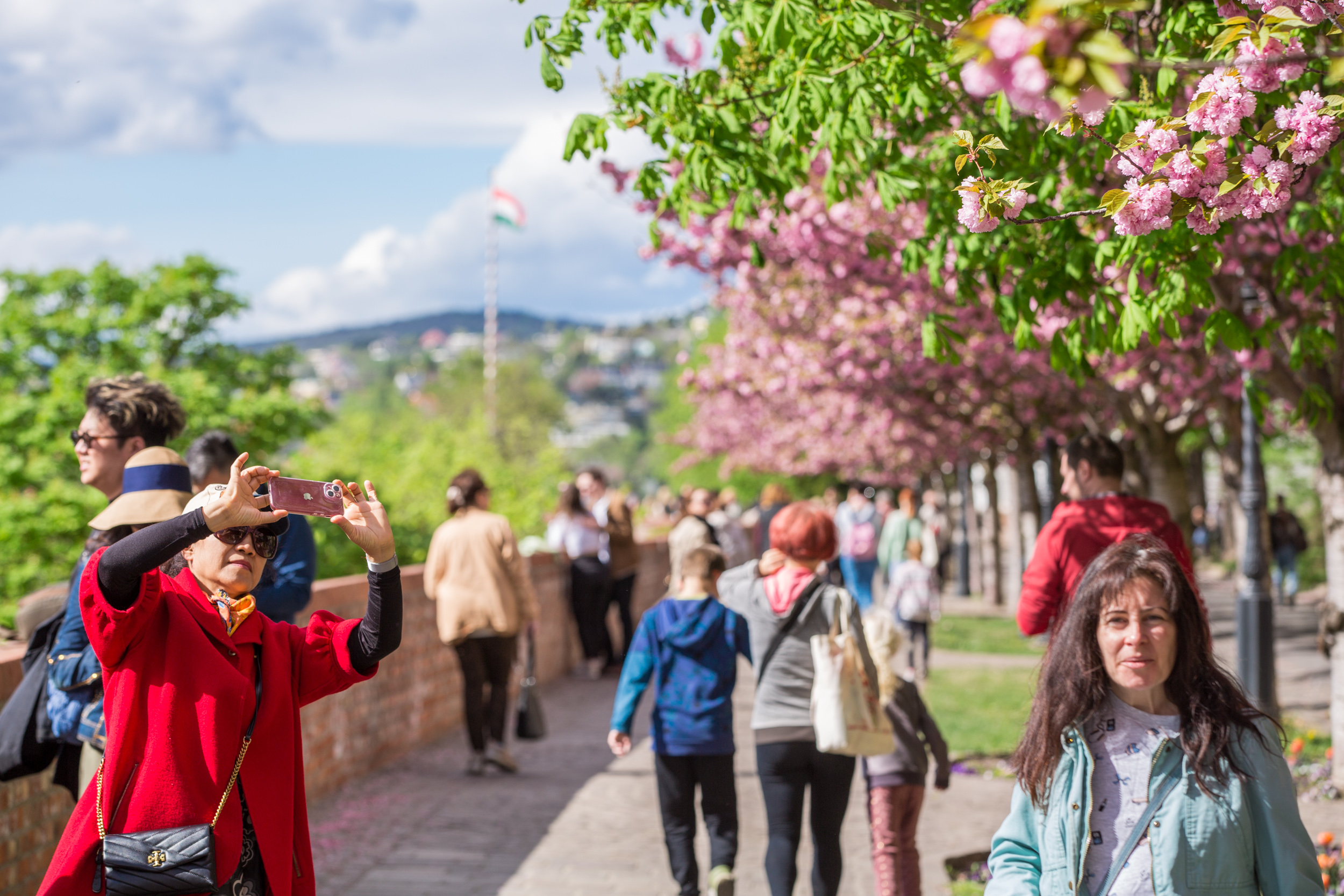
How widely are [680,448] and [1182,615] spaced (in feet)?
245

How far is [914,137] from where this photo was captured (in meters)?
6.07

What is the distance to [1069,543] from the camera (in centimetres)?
557

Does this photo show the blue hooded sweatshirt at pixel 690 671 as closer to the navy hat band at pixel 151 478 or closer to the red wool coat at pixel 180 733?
the navy hat band at pixel 151 478

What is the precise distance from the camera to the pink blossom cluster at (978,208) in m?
3.36

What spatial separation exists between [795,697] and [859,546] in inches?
402

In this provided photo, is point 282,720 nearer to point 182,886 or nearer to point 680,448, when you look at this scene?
point 182,886

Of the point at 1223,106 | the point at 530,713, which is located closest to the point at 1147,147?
the point at 1223,106

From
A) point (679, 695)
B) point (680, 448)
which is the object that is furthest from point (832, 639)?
point (680, 448)

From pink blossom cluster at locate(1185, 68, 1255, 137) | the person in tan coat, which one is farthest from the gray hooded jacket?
the person in tan coat

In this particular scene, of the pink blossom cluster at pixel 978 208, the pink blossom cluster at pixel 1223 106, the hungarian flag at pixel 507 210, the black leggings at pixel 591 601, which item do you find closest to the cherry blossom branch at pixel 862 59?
the pink blossom cluster at pixel 978 208

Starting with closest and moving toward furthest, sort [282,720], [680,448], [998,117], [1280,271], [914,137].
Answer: [282,720] → [998,117] → [1280,271] → [914,137] → [680,448]

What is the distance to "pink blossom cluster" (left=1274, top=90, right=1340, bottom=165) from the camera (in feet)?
10.4

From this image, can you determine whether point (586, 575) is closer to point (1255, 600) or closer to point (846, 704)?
point (1255, 600)

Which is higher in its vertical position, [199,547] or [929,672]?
[199,547]
